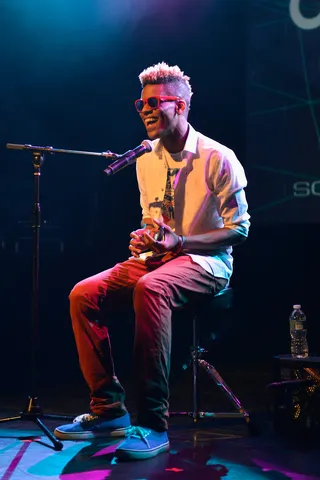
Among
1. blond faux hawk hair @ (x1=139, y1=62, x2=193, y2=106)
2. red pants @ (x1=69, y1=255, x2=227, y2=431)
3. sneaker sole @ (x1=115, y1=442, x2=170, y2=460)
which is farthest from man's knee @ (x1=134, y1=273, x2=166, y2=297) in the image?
blond faux hawk hair @ (x1=139, y1=62, x2=193, y2=106)

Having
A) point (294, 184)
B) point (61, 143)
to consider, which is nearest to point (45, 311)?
point (61, 143)

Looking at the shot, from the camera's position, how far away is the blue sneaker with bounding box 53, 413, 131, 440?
99.5 inches

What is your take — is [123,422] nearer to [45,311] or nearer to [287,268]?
[45,311]

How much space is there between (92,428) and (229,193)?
109 cm

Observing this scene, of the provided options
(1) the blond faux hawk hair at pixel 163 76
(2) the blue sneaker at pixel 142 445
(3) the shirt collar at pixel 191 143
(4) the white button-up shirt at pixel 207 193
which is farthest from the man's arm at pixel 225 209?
(2) the blue sneaker at pixel 142 445

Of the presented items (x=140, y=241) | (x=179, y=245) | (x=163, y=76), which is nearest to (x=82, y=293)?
(x=140, y=241)

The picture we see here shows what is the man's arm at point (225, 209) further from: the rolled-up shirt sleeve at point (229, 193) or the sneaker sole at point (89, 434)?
the sneaker sole at point (89, 434)

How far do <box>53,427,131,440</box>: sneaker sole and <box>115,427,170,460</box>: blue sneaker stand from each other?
0.28 meters

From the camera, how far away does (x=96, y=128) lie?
4.74 metres

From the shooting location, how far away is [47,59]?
468 cm

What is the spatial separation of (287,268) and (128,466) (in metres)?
2.90

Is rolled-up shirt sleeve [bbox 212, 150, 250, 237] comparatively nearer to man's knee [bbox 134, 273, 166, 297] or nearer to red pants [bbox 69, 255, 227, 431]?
red pants [bbox 69, 255, 227, 431]

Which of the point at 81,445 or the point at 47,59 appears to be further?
the point at 47,59

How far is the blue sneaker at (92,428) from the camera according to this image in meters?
2.53
